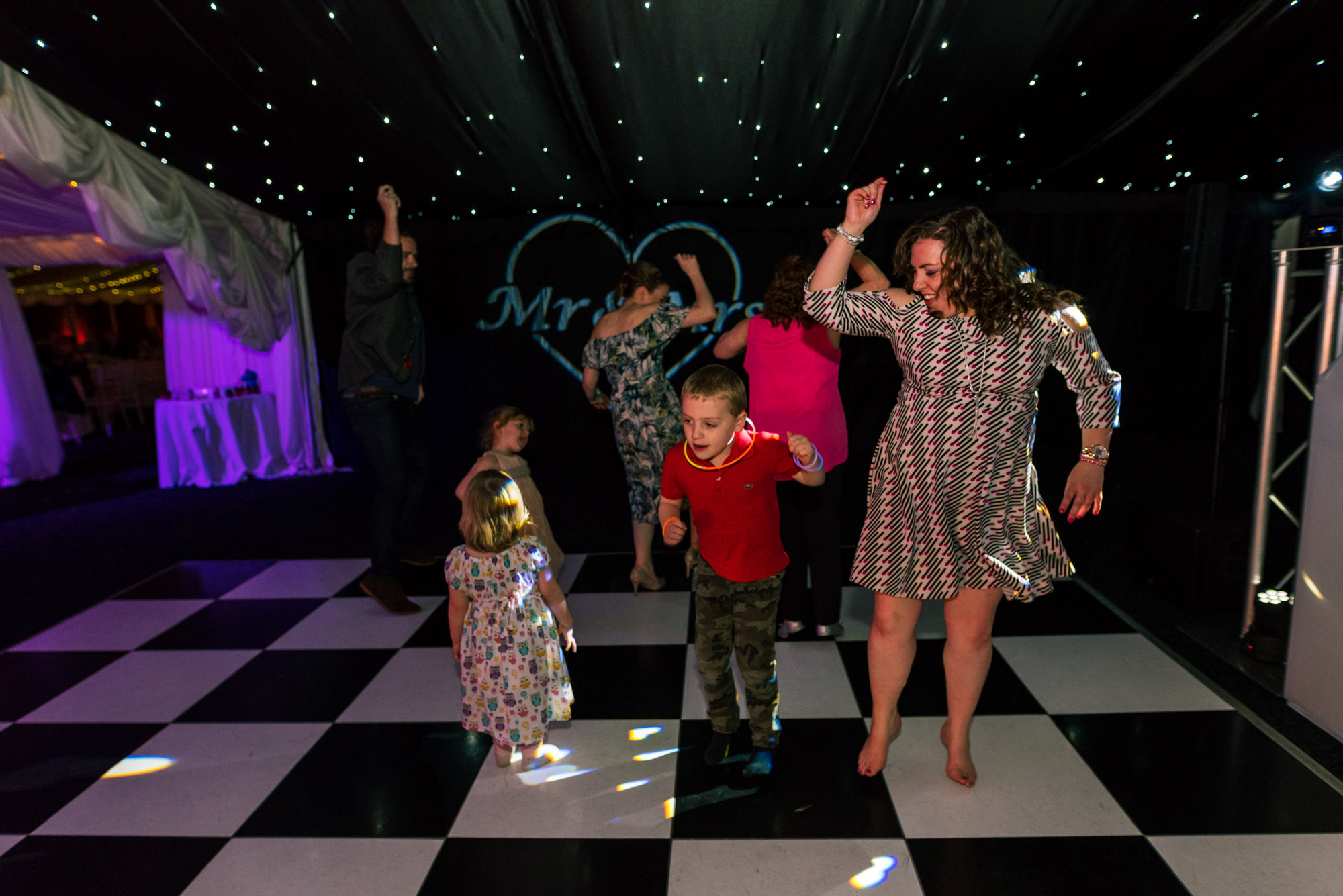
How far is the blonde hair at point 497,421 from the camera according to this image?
2.52m

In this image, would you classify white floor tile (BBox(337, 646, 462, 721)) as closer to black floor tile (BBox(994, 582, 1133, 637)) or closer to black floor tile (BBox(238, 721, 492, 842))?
black floor tile (BBox(238, 721, 492, 842))

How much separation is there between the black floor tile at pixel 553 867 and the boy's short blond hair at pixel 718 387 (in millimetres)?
945

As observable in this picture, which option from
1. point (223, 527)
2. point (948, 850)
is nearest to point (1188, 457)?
point (948, 850)

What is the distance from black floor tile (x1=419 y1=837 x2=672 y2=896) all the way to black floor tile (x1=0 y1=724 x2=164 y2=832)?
1.05 m

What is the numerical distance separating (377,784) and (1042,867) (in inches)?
59.6

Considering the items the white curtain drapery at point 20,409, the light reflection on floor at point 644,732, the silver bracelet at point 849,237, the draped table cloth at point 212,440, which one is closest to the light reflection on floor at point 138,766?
the light reflection on floor at point 644,732

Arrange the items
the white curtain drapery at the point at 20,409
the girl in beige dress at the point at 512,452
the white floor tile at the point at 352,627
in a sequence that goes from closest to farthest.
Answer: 1. the girl in beige dress at the point at 512,452
2. the white floor tile at the point at 352,627
3. the white curtain drapery at the point at 20,409

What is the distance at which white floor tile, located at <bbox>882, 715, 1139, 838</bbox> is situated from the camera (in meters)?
1.62

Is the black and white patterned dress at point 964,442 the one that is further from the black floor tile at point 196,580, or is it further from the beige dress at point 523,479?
the black floor tile at point 196,580

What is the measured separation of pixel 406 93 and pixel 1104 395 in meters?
3.18

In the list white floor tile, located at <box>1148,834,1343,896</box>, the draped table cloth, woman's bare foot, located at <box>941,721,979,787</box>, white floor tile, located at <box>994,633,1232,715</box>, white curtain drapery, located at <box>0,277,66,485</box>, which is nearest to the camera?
white floor tile, located at <box>1148,834,1343,896</box>

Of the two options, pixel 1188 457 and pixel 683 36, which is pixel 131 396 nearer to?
pixel 683 36

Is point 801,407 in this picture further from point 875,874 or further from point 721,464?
point 875,874

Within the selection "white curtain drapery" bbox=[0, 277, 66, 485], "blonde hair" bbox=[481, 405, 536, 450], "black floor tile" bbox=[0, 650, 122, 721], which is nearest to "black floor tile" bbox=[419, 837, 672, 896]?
"blonde hair" bbox=[481, 405, 536, 450]
